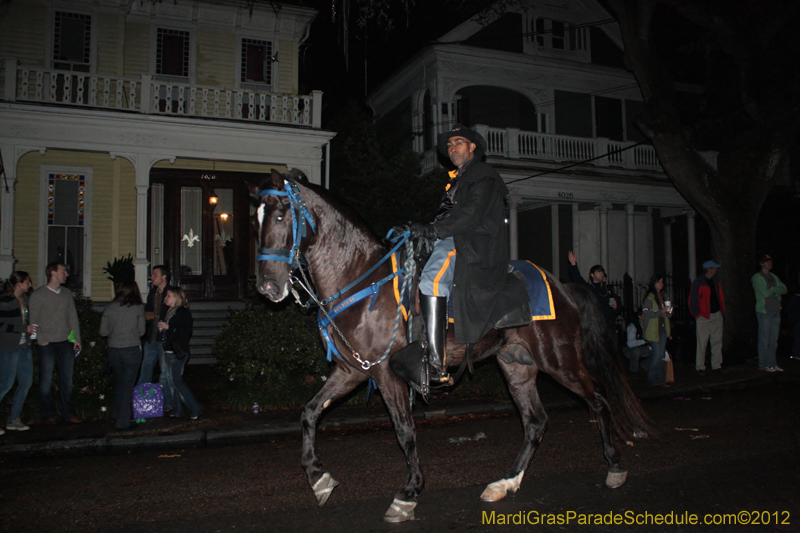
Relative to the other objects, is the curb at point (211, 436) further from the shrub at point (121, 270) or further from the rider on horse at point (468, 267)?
the shrub at point (121, 270)

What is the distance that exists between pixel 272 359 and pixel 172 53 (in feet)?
37.0

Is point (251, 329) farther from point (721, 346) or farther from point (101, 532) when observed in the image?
point (721, 346)

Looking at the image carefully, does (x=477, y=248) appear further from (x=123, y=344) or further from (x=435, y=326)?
(x=123, y=344)

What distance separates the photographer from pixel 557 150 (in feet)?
61.8

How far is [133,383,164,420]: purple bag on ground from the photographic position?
25.8 feet

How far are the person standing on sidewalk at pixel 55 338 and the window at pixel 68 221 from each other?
7984 millimetres

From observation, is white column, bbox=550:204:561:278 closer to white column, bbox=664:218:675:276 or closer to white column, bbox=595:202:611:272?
white column, bbox=595:202:611:272

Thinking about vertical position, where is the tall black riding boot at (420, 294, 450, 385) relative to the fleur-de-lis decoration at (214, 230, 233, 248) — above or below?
below

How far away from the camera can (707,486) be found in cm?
479

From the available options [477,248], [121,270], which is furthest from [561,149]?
[477,248]

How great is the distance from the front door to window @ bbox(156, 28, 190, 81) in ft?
9.58

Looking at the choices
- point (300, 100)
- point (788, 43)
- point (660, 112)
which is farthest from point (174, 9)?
point (788, 43)

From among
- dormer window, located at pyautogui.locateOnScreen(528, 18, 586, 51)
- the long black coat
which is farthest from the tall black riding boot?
dormer window, located at pyautogui.locateOnScreen(528, 18, 586, 51)

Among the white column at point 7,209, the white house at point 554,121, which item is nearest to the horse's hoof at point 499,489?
the white column at point 7,209
